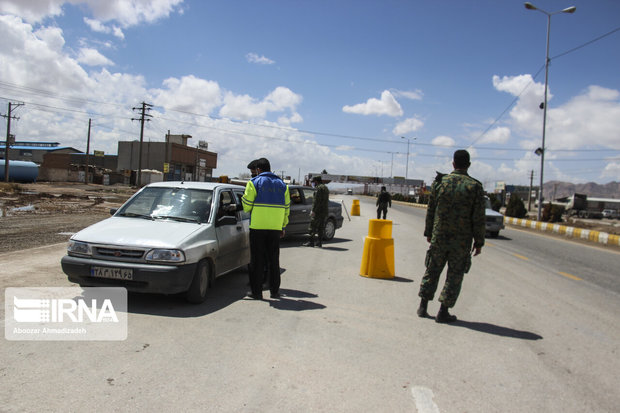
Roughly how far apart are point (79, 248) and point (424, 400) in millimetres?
4092

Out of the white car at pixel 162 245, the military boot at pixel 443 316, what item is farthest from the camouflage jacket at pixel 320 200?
the military boot at pixel 443 316

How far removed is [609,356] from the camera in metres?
4.35

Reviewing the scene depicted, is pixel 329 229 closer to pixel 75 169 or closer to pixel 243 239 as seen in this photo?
pixel 243 239

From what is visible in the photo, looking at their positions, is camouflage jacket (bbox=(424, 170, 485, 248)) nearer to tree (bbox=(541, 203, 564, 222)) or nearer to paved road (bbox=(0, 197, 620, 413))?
paved road (bbox=(0, 197, 620, 413))

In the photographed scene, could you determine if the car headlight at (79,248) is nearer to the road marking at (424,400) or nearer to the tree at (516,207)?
the road marking at (424,400)

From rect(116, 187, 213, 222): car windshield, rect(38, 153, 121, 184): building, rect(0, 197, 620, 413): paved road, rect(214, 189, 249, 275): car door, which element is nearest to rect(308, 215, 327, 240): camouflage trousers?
rect(214, 189, 249, 275): car door

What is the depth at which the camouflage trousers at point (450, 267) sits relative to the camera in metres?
4.95

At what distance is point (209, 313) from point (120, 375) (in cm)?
179

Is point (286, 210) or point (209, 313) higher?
point (286, 210)

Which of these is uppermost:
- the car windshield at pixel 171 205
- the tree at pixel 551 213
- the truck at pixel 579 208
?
the truck at pixel 579 208

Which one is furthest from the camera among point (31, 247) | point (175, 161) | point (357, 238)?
point (175, 161)

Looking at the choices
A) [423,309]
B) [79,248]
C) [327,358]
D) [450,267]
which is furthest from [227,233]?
[450,267]

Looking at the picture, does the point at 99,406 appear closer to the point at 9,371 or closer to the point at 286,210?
the point at 9,371

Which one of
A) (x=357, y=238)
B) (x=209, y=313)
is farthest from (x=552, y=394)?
(x=357, y=238)
